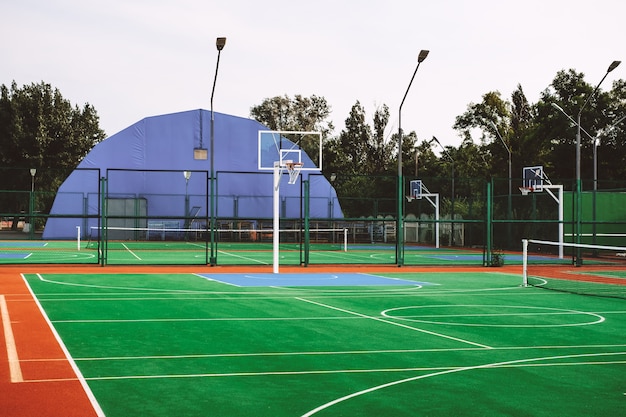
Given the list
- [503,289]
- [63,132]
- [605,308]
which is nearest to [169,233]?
[63,132]

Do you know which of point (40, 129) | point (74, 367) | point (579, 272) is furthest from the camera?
point (40, 129)

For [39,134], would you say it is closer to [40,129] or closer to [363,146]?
[40,129]

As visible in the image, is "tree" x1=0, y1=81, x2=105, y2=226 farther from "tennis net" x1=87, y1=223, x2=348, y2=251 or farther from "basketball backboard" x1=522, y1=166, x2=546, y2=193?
"basketball backboard" x1=522, y1=166, x2=546, y2=193

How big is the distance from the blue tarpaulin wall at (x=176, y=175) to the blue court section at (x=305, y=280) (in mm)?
27508

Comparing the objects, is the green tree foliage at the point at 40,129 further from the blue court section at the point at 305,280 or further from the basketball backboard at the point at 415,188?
the blue court section at the point at 305,280

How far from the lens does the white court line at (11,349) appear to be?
27.4 feet

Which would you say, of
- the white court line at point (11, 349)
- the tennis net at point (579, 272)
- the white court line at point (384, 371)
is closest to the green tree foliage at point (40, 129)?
the tennis net at point (579, 272)

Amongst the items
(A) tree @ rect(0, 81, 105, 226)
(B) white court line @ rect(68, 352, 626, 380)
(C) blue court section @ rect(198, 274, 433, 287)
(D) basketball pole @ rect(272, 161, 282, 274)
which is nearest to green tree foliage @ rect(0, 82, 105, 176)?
(A) tree @ rect(0, 81, 105, 226)

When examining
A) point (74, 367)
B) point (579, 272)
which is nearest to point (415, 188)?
point (579, 272)

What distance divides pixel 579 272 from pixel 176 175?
3105cm

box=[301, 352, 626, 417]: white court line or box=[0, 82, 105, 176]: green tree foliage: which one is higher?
box=[0, 82, 105, 176]: green tree foliage

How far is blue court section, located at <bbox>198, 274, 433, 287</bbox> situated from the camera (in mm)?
20453

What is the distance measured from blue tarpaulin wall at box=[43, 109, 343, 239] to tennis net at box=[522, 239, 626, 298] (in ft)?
61.3

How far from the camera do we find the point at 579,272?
27172 millimetres
